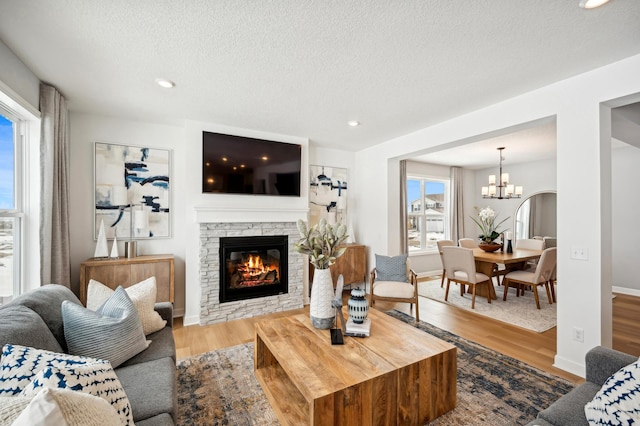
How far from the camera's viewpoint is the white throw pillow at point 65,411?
63 cm

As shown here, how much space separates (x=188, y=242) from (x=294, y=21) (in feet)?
9.04

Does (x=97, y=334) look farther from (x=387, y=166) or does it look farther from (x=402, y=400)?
(x=387, y=166)

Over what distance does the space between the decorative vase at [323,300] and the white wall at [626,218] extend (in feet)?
18.8

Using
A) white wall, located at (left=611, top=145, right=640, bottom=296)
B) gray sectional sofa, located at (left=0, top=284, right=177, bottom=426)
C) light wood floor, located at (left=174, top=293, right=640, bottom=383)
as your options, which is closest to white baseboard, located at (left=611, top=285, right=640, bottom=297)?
white wall, located at (left=611, top=145, right=640, bottom=296)

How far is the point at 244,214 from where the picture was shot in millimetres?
3582

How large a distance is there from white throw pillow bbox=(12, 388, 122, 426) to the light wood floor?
77.5 inches

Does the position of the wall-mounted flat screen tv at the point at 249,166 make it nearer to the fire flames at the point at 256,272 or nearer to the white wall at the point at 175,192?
the white wall at the point at 175,192

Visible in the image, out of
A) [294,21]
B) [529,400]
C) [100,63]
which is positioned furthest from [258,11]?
[529,400]

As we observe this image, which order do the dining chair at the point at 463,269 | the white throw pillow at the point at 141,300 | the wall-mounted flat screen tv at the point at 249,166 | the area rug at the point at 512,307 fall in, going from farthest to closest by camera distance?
1. the dining chair at the point at 463,269
2. the wall-mounted flat screen tv at the point at 249,166
3. the area rug at the point at 512,307
4. the white throw pillow at the point at 141,300

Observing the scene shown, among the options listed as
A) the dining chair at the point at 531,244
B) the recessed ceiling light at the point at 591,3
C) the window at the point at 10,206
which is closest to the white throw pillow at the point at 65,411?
the window at the point at 10,206

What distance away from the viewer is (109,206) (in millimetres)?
3254

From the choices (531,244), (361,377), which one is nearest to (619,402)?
(361,377)

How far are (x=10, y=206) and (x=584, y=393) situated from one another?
13.0ft

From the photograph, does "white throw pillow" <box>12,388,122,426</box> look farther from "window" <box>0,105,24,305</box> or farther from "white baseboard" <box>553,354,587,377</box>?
"white baseboard" <box>553,354,587,377</box>
